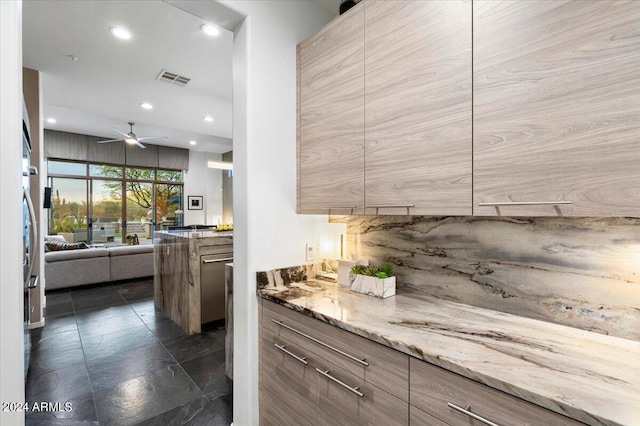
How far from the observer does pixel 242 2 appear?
1.69 m

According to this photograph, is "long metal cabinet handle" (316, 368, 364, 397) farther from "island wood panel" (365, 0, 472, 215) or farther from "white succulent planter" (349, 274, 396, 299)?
"island wood panel" (365, 0, 472, 215)

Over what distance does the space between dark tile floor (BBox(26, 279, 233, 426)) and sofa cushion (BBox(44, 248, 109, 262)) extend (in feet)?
3.81

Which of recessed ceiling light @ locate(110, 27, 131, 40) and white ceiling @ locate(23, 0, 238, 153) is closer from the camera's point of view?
white ceiling @ locate(23, 0, 238, 153)

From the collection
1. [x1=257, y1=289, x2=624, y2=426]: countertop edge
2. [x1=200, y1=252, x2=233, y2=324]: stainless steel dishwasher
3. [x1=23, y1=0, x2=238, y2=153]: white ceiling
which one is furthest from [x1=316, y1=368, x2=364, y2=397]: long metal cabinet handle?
[x1=23, y1=0, x2=238, y2=153]: white ceiling

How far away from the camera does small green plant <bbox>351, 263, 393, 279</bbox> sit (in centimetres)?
165

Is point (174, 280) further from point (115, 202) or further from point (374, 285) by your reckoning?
point (115, 202)

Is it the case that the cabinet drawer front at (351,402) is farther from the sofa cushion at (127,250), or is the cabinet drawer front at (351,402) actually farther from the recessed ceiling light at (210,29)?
the sofa cushion at (127,250)

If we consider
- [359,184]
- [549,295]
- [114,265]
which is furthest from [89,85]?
[549,295]

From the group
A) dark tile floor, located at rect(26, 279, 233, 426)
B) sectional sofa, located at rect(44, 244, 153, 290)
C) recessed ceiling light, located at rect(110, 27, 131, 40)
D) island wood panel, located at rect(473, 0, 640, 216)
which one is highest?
recessed ceiling light, located at rect(110, 27, 131, 40)

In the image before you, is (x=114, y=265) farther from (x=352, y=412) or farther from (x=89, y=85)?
(x=352, y=412)

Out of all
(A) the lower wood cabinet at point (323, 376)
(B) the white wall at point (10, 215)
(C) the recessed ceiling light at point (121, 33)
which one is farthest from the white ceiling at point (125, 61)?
(A) the lower wood cabinet at point (323, 376)

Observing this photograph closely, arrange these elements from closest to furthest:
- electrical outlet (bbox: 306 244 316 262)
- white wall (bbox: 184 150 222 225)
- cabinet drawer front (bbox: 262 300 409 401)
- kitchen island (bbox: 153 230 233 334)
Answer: cabinet drawer front (bbox: 262 300 409 401) → electrical outlet (bbox: 306 244 316 262) → kitchen island (bbox: 153 230 233 334) → white wall (bbox: 184 150 222 225)

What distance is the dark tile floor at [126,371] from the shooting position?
6.72 ft

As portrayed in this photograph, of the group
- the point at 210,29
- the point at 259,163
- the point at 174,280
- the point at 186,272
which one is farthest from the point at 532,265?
the point at 174,280
